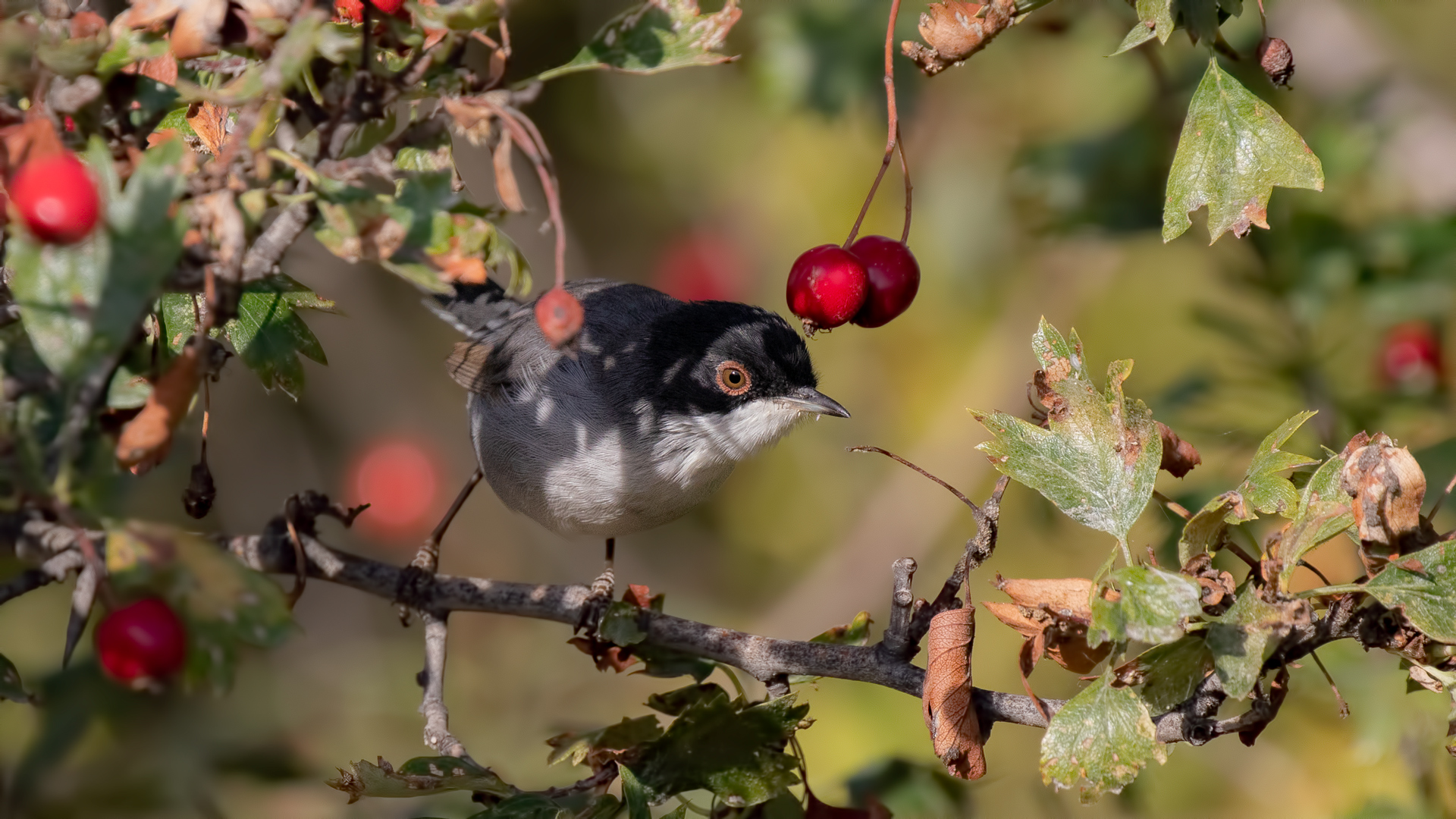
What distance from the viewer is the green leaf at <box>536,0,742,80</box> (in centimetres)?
205

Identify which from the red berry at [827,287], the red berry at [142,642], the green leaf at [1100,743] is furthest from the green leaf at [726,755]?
the red berry at [142,642]

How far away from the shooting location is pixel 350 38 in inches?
65.0

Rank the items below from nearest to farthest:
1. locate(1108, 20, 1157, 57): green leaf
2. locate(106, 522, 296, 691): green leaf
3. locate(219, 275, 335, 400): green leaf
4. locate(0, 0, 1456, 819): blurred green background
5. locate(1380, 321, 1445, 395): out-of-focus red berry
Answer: locate(106, 522, 296, 691): green leaf
locate(1108, 20, 1157, 57): green leaf
locate(219, 275, 335, 400): green leaf
locate(0, 0, 1456, 819): blurred green background
locate(1380, 321, 1445, 395): out-of-focus red berry

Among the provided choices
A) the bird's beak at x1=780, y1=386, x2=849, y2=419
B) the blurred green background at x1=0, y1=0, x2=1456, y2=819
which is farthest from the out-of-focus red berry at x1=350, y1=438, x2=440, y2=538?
the bird's beak at x1=780, y1=386, x2=849, y2=419

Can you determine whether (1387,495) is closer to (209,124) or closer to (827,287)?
(827,287)

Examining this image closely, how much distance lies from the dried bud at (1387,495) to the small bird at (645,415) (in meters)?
2.16

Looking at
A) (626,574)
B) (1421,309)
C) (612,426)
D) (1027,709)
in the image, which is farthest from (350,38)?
A: (626,574)

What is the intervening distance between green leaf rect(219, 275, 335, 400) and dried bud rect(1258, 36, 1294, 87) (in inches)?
77.6

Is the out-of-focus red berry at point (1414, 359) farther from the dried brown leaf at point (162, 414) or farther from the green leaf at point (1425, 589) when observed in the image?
the dried brown leaf at point (162, 414)

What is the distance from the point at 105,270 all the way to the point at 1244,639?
67.1 inches

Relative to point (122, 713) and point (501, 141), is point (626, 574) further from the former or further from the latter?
point (501, 141)

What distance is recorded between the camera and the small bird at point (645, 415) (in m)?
3.91

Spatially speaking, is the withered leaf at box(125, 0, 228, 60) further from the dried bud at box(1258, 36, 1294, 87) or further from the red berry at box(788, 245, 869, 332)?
the dried bud at box(1258, 36, 1294, 87)

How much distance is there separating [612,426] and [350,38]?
2431mm
